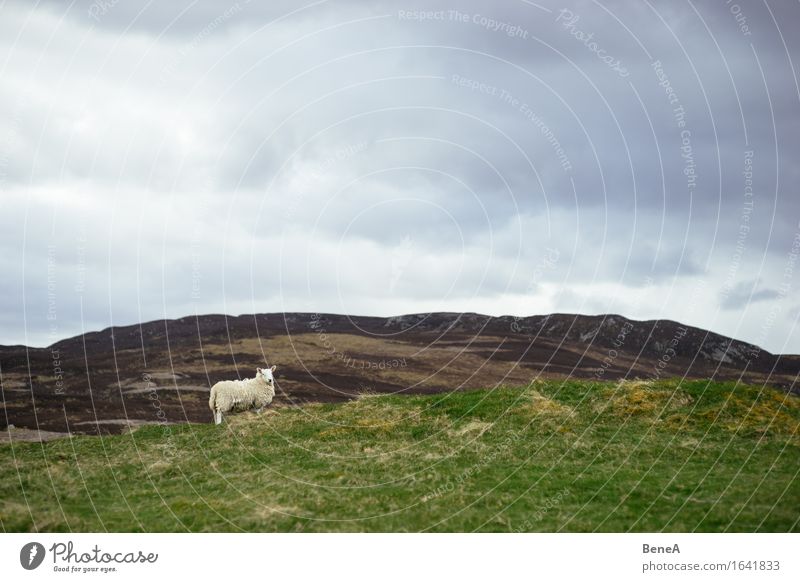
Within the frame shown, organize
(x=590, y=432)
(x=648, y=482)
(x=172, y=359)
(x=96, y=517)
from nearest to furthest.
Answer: (x=96, y=517), (x=648, y=482), (x=590, y=432), (x=172, y=359)

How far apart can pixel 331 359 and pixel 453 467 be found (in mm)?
52733

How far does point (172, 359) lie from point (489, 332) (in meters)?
44.3

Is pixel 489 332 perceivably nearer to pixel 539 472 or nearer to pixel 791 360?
pixel 791 360

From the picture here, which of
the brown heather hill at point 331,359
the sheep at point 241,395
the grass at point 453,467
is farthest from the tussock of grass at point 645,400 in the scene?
the brown heather hill at point 331,359

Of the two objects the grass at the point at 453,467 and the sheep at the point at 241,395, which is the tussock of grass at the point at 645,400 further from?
the sheep at the point at 241,395

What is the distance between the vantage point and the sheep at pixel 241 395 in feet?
101

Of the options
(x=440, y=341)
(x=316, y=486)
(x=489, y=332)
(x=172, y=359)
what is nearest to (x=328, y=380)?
(x=172, y=359)
